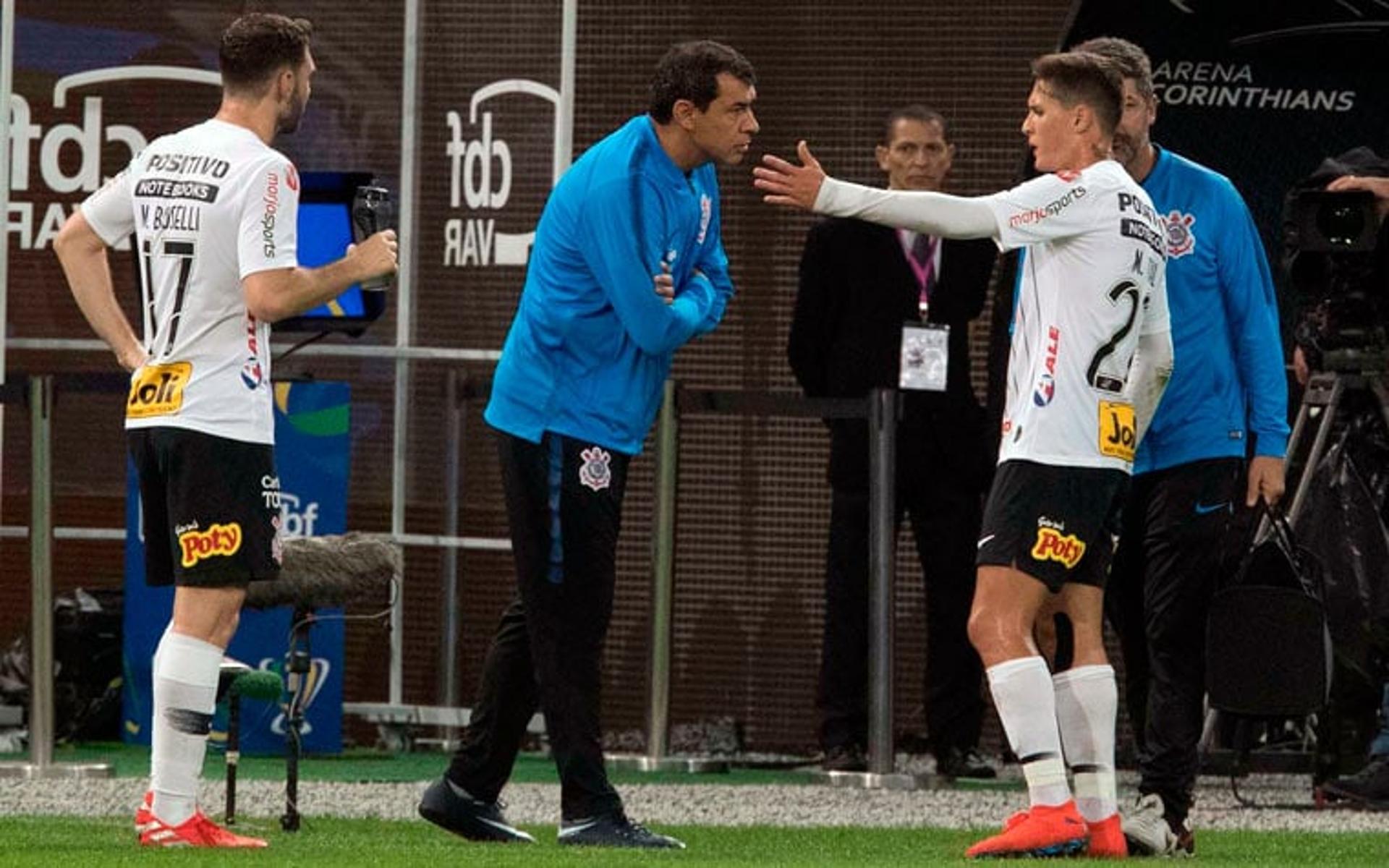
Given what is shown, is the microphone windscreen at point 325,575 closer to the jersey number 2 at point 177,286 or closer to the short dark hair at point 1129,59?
the jersey number 2 at point 177,286

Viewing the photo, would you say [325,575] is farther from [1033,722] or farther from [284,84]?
[1033,722]

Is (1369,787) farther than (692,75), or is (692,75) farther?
(1369,787)

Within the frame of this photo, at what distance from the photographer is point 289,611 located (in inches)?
420

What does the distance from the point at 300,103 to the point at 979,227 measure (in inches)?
68.2

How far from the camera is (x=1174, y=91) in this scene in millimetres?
9930

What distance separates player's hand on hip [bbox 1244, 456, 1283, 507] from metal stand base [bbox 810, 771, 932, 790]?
246 cm

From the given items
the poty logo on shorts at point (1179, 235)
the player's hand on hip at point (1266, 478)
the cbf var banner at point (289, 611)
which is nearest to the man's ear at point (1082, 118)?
the poty logo on shorts at point (1179, 235)

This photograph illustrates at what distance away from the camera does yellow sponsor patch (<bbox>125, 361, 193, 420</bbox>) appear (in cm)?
713

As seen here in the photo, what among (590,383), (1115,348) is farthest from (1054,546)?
(590,383)

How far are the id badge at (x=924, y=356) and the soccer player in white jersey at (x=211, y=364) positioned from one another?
10.8 ft

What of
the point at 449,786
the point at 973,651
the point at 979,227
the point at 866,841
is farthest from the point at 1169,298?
the point at 973,651

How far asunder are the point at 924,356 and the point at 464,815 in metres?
3.28

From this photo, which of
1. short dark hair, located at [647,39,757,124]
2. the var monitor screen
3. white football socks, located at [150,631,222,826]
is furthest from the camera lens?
white football socks, located at [150,631,222,826]

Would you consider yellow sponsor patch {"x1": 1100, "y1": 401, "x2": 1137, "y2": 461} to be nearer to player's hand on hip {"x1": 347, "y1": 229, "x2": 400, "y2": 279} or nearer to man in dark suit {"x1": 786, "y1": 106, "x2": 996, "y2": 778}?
player's hand on hip {"x1": 347, "y1": 229, "x2": 400, "y2": 279}
